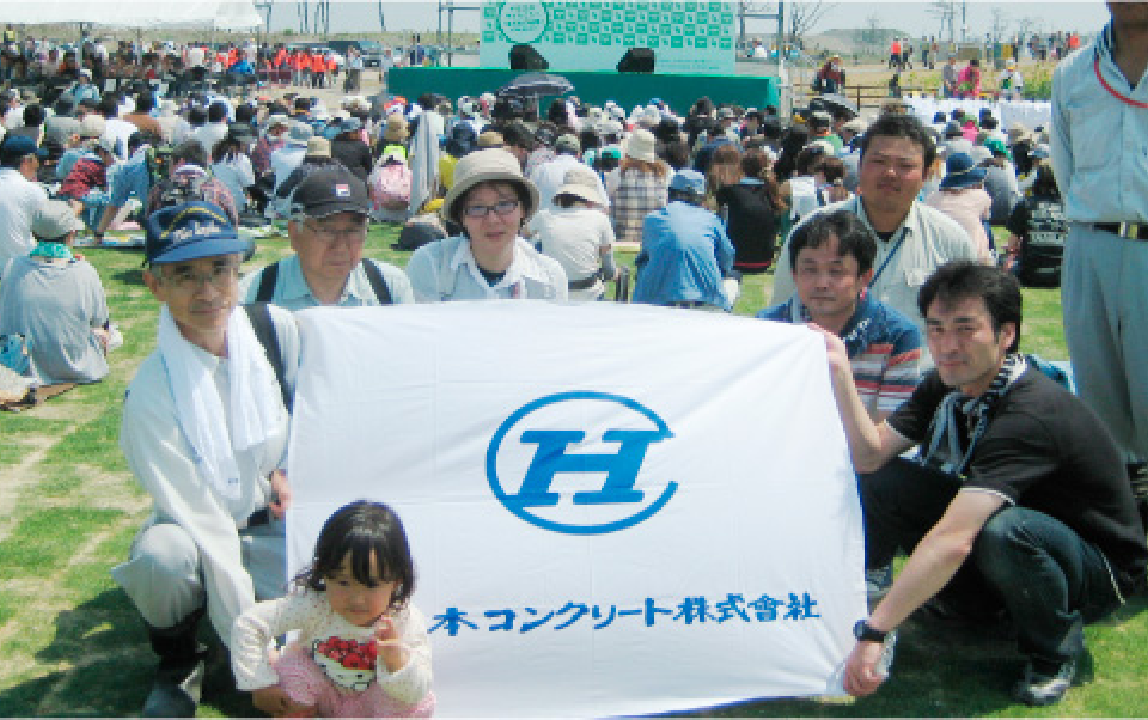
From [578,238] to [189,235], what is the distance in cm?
489

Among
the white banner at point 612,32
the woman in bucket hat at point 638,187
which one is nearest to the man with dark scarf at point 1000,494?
the woman in bucket hat at point 638,187

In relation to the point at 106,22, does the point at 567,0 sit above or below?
above

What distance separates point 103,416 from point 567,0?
26.2 m

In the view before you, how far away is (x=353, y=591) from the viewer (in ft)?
10.4

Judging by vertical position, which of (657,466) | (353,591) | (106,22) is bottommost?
(353,591)

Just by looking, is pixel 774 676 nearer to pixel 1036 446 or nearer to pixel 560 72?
pixel 1036 446

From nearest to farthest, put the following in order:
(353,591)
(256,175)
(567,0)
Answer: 1. (353,591)
2. (256,175)
3. (567,0)

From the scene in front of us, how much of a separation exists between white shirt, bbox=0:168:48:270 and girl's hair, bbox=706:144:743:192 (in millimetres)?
6098

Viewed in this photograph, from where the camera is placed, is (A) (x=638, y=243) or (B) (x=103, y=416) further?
(A) (x=638, y=243)

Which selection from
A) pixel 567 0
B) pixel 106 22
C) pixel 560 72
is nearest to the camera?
pixel 106 22

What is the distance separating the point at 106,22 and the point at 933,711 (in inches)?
724

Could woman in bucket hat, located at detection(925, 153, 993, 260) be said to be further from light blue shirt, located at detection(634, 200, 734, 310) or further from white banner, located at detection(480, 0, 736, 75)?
white banner, located at detection(480, 0, 736, 75)

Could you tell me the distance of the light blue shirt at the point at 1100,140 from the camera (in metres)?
4.60

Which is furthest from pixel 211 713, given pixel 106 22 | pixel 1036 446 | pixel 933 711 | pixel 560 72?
pixel 560 72
